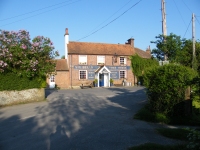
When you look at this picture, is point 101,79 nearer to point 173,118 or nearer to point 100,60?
point 100,60


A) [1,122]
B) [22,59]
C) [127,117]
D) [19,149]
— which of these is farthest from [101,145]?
[22,59]

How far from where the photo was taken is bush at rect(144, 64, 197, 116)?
8.12 meters

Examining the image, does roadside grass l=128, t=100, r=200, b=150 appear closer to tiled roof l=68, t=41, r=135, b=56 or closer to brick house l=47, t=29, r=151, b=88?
brick house l=47, t=29, r=151, b=88

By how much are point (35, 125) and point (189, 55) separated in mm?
17834

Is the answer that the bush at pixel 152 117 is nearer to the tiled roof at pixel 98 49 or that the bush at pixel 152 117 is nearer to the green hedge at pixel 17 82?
the green hedge at pixel 17 82

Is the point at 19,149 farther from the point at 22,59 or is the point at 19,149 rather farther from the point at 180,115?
the point at 22,59

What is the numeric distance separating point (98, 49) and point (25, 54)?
22183 mm

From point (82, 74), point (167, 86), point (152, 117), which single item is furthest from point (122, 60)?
point (152, 117)

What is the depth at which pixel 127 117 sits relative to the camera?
903cm

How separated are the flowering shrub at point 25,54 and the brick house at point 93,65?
17.3 meters

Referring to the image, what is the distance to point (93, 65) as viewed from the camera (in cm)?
3425

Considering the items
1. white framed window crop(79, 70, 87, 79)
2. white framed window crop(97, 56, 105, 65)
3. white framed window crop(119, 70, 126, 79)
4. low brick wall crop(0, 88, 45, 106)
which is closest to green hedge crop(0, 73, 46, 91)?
low brick wall crop(0, 88, 45, 106)

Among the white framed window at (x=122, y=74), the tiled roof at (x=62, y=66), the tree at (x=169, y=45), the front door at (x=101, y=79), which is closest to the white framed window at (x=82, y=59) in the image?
the tiled roof at (x=62, y=66)

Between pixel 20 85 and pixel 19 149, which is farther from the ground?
pixel 20 85
